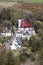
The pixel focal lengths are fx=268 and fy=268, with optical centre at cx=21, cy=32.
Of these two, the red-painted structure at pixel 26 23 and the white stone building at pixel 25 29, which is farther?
the red-painted structure at pixel 26 23

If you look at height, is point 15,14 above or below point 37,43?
below

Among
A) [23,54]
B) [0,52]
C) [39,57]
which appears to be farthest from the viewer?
[23,54]

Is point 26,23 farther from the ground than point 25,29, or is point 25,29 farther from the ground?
point 25,29

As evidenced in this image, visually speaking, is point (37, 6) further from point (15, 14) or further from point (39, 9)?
point (15, 14)

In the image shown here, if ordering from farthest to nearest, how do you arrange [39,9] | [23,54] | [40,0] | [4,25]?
[40,0], [39,9], [4,25], [23,54]

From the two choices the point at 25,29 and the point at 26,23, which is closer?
the point at 25,29

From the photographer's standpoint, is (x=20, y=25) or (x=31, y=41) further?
(x=20, y=25)

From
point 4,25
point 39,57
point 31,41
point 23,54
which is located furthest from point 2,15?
point 39,57

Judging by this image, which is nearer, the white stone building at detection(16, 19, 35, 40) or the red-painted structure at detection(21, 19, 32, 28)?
the white stone building at detection(16, 19, 35, 40)

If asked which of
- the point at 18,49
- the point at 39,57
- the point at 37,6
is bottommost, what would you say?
the point at 37,6
